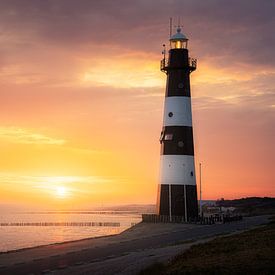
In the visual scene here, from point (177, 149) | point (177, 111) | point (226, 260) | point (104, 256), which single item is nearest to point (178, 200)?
point (177, 149)

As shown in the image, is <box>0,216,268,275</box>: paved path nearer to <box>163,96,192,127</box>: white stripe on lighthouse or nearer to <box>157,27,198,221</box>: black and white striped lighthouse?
<box>157,27,198,221</box>: black and white striped lighthouse

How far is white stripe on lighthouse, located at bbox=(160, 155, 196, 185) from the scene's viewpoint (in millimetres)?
51156

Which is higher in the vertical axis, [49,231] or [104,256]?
[49,231]

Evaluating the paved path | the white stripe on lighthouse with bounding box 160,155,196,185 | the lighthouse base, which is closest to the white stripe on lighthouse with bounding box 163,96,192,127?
the white stripe on lighthouse with bounding box 160,155,196,185

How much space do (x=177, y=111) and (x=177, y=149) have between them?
3.81 meters

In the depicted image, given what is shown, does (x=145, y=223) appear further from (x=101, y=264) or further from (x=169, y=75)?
(x=101, y=264)

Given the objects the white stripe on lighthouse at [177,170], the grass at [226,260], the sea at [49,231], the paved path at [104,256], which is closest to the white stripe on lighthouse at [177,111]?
the white stripe on lighthouse at [177,170]

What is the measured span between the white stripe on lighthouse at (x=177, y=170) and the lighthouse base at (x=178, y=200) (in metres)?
0.50

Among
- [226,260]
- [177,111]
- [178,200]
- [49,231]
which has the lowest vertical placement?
[226,260]

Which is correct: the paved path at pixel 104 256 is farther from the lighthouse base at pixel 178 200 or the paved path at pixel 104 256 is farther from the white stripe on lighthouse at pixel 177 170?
the white stripe on lighthouse at pixel 177 170

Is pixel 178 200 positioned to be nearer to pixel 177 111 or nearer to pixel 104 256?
pixel 177 111

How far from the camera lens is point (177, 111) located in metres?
51.6

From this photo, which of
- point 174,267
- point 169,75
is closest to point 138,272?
point 174,267

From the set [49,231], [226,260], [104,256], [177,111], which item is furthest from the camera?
[49,231]
